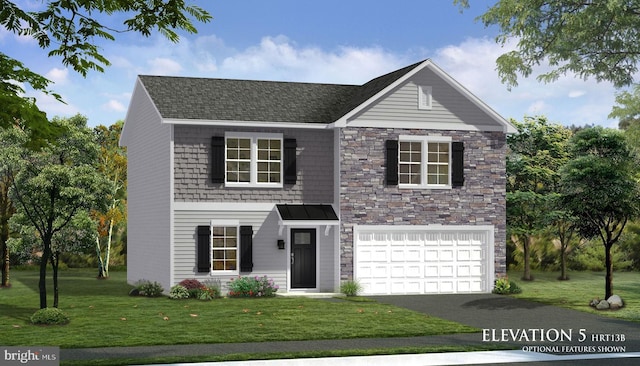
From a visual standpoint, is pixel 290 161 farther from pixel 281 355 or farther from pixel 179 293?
pixel 281 355

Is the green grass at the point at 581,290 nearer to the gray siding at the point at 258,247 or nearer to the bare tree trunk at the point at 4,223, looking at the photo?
the gray siding at the point at 258,247

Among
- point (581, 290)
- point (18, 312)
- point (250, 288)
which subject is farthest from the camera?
point (581, 290)

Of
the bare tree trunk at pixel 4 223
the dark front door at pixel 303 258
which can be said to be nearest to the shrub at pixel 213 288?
the dark front door at pixel 303 258

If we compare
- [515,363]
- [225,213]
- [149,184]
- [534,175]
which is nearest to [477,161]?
[534,175]

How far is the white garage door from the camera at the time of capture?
27.0 metres

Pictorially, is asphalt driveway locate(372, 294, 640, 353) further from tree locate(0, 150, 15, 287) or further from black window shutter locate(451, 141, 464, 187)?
tree locate(0, 150, 15, 287)

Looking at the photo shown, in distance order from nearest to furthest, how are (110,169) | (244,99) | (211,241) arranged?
(211,241)
(244,99)
(110,169)

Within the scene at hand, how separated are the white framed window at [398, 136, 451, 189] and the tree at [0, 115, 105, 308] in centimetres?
1006

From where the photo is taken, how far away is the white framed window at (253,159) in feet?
88.2

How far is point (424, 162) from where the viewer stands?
91.1 feet

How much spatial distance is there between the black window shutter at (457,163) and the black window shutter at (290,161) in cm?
533

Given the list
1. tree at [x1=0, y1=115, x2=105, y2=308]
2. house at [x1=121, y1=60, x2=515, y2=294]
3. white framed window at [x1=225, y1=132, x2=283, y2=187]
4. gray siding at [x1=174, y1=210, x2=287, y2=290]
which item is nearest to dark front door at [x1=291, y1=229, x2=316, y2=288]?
house at [x1=121, y1=60, x2=515, y2=294]

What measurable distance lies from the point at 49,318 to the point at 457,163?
574 inches

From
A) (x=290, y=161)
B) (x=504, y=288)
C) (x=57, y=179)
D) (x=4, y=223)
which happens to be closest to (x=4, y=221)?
(x=4, y=223)
